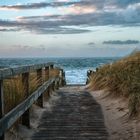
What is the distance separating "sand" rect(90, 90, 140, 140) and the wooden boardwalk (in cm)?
15

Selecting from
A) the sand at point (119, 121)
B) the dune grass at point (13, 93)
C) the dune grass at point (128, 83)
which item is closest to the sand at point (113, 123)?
the sand at point (119, 121)

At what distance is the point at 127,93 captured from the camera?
11539 mm

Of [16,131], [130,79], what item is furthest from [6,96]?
[130,79]

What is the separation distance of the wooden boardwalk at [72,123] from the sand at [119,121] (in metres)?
0.15

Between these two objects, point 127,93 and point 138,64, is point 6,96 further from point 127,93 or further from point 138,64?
point 138,64

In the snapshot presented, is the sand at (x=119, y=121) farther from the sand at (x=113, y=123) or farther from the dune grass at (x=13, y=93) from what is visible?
the dune grass at (x=13, y=93)

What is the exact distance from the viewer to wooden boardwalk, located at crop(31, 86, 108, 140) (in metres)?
8.34

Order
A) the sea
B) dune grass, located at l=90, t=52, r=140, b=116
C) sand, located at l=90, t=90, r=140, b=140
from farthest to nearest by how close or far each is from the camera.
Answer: the sea < dune grass, located at l=90, t=52, r=140, b=116 < sand, located at l=90, t=90, r=140, b=140

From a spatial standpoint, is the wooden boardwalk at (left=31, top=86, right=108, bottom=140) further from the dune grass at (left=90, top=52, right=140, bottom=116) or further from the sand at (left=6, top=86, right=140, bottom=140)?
the dune grass at (left=90, top=52, right=140, bottom=116)

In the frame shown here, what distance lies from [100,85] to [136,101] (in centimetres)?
747

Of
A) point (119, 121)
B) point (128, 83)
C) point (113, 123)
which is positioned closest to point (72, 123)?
point (113, 123)

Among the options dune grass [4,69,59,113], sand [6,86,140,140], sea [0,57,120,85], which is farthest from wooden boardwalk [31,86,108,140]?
sea [0,57,120,85]

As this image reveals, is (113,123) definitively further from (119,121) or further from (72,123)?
(72,123)

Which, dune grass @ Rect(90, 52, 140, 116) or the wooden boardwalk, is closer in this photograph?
the wooden boardwalk
